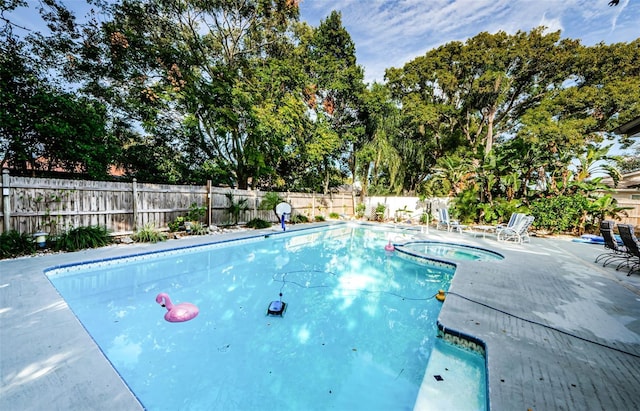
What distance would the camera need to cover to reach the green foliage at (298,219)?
13962mm

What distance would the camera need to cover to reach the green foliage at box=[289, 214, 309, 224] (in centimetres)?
1396

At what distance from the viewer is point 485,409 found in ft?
7.10

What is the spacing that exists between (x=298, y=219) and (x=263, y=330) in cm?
1069

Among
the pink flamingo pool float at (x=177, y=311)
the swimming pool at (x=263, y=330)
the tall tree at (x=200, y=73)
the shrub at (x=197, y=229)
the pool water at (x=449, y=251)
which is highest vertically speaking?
the tall tree at (x=200, y=73)

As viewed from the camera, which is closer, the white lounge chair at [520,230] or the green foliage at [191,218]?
the white lounge chair at [520,230]

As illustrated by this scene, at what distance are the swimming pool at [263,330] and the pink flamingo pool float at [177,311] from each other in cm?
9

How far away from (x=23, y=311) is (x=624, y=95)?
2478 cm

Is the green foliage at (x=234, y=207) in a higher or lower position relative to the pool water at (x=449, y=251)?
higher

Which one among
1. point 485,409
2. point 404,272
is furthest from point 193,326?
point 404,272

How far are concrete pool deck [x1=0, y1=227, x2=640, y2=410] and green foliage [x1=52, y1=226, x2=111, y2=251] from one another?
1.24 metres

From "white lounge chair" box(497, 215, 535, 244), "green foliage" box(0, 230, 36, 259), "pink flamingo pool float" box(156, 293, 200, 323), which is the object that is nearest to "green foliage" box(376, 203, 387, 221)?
"white lounge chair" box(497, 215, 535, 244)

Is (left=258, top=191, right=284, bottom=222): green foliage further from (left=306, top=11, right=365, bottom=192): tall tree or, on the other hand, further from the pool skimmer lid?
the pool skimmer lid

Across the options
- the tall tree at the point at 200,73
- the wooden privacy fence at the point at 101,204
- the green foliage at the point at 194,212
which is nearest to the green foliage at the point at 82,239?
the wooden privacy fence at the point at 101,204

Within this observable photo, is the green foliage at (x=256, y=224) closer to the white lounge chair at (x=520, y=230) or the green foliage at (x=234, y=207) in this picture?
the green foliage at (x=234, y=207)
